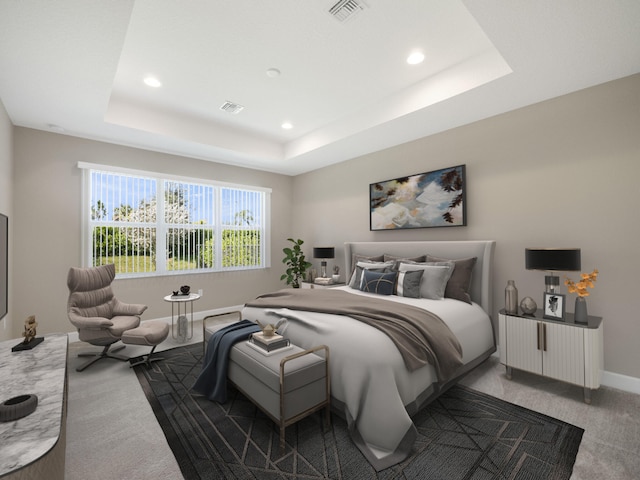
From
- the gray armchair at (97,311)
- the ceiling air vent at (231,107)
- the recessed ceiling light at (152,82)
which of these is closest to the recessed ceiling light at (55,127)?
the recessed ceiling light at (152,82)

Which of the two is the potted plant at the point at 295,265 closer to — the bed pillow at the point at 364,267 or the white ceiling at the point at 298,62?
the bed pillow at the point at 364,267

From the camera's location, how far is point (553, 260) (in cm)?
262

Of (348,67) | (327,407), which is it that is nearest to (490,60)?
(348,67)

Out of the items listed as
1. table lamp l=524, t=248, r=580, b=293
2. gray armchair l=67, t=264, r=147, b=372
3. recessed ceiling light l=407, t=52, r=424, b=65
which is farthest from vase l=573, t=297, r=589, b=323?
gray armchair l=67, t=264, r=147, b=372

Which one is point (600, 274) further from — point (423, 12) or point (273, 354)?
point (273, 354)

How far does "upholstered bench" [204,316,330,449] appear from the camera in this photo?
6.31 feet

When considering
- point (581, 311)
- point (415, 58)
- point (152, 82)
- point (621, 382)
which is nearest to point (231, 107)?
point (152, 82)

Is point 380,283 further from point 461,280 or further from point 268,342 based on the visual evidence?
point 268,342

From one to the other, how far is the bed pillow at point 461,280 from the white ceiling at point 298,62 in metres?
1.68

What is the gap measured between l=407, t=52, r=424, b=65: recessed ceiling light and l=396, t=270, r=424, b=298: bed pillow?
2.14 m

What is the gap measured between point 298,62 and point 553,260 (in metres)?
2.94

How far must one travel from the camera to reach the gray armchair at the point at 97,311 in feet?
10.1

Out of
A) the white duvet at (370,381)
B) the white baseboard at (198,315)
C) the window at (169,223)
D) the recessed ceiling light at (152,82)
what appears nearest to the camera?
the white duvet at (370,381)

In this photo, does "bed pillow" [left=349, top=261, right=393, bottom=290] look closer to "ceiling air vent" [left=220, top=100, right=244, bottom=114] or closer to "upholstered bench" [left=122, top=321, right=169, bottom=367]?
"upholstered bench" [left=122, top=321, right=169, bottom=367]
